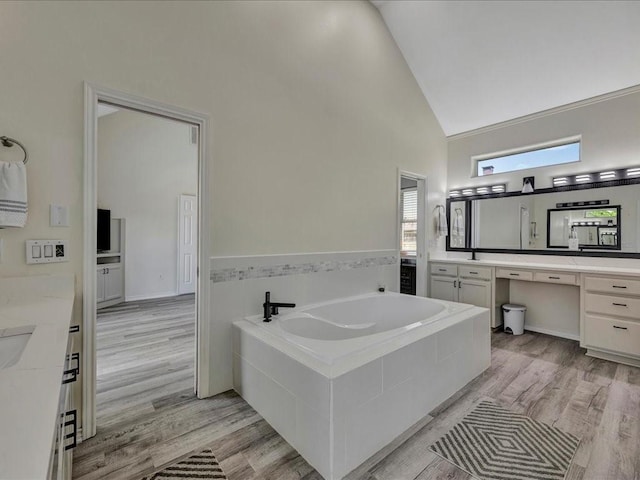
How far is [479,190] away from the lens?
4.33 m

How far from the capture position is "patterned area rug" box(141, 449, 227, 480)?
1518mm

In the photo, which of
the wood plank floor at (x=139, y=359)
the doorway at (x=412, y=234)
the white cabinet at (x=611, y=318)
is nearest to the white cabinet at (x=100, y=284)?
the wood plank floor at (x=139, y=359)

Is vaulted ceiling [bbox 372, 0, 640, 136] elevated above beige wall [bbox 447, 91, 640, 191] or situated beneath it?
elevated above

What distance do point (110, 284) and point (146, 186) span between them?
6.02ft

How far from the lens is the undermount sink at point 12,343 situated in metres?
1.08

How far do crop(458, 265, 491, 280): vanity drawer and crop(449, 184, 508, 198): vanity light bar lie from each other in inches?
43.8

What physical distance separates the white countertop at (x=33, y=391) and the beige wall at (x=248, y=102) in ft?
1.68

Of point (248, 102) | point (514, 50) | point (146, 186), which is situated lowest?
point (146, 186)

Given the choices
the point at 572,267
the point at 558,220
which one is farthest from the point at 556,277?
the point at 558,220

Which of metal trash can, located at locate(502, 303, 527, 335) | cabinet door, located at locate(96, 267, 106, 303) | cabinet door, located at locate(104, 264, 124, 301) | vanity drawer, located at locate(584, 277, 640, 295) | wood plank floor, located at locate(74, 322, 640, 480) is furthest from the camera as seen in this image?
cabinet door, located at locate(104, 264, 124, 301)

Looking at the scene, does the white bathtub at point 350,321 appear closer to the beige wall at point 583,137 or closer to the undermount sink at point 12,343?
the undermount sink at point 12,343

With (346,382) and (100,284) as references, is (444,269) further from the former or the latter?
(100,284)

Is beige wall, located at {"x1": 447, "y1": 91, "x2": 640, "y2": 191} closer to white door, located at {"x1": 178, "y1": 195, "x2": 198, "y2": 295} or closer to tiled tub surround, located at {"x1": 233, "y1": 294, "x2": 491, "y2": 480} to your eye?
tiled tub surround, located at {"x1": 233, "y1": 294, "x2": 491, "y2": 480}

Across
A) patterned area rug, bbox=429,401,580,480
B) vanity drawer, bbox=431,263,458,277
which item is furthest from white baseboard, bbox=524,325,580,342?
patterned area rug, bbox=429,401,580,480
